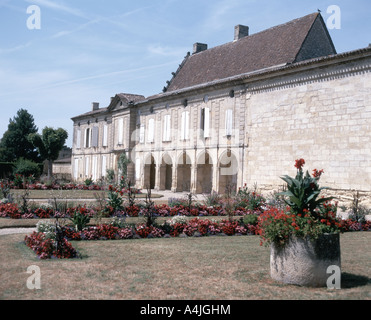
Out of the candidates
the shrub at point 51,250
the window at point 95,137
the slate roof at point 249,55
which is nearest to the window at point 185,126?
the slate roof at point 249,55

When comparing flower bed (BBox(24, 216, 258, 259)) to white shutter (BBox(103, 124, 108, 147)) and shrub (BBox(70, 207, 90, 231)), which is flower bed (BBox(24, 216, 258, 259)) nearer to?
shrub (BBox(70, 207, 90, 231))

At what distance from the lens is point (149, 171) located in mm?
29375

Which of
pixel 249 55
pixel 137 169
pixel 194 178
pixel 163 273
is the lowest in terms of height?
pixel 163 273

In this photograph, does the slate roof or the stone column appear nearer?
the slate roof

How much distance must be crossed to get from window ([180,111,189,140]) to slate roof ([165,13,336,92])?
250 cm

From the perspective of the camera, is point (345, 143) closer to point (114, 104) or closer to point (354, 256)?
point (354, 256)

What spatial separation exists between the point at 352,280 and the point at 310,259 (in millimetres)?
890

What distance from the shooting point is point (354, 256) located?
25.1 feet

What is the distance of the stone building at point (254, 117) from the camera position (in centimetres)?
1616

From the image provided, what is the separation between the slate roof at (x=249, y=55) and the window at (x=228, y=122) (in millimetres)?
2543

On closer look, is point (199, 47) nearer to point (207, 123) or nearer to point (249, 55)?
point (249, 55)

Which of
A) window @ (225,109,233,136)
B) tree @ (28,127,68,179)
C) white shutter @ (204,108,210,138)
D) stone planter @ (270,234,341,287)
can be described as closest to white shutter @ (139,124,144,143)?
white shutter @ (204,108,210,138)

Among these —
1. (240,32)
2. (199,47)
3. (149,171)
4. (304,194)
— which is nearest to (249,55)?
(240,32)

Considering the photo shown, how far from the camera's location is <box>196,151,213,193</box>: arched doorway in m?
24.0
